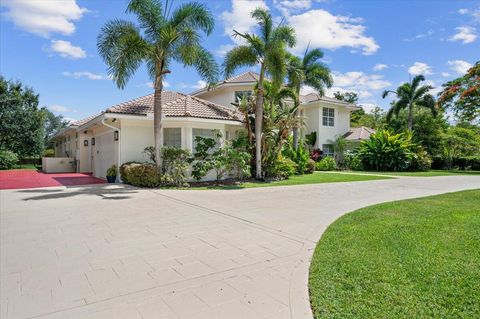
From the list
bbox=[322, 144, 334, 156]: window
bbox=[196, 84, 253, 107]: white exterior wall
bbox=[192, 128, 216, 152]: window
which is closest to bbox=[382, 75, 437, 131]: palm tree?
bbox=[322, 144, 334, 156]: window

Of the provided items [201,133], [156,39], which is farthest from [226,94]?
[156,39]

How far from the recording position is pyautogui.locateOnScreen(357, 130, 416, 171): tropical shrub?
26.1 metres

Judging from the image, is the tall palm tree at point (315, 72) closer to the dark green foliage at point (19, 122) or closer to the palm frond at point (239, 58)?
the palm frond at point (239, 58)

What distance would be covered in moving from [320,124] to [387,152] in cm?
645

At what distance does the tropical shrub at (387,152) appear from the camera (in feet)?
85.8

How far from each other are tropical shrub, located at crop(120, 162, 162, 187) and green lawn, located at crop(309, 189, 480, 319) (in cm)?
891

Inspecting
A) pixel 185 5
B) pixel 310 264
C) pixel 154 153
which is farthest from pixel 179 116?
pixel 310 264

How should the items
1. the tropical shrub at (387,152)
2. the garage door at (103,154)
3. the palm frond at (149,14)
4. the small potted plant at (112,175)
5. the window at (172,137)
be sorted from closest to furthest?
the palm frond at (149,14), the small potted plant at (112,175), the window at (172,137), the garage door at (103,154), the tropical shrub at (387,152)

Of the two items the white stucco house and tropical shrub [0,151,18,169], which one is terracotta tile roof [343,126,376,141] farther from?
tropical shrub [0,151,18,169]

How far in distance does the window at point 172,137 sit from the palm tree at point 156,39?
7.12ft

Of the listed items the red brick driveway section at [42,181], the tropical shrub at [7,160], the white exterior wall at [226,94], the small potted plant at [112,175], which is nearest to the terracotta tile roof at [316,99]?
the white exterior wall at [226,94]

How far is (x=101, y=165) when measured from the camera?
1916 cm

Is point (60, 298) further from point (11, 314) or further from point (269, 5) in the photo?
point (269, 5)

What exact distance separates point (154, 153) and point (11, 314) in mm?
11903
